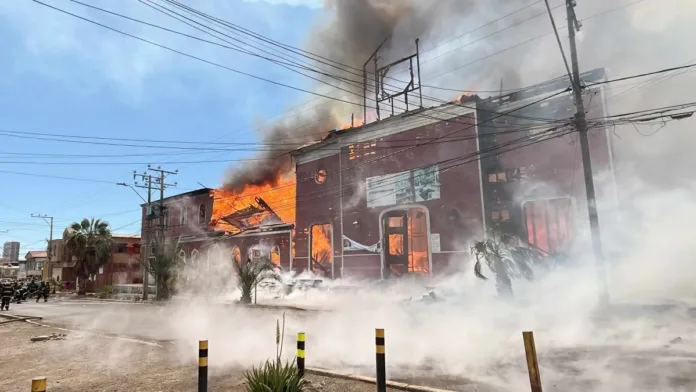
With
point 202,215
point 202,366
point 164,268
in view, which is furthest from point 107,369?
point 202,215

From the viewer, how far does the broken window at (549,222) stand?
16.0 metres

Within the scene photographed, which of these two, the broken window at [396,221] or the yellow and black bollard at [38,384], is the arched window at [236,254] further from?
the yellow and black bollard at [38,384]

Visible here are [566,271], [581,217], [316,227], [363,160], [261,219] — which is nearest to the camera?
[566,271]

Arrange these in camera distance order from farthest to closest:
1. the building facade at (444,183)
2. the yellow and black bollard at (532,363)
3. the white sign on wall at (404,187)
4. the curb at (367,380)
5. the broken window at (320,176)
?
the broken window at (320,176) → the white sign on wall at (404,187) → the building facade at (444,183) → the curb at (367,380) → the yellow and black bollard at (532,363)

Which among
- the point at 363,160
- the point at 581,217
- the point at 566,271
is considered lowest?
the point at 566,271

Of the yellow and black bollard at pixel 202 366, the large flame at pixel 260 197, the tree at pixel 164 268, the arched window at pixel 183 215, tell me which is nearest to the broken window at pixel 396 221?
the large flame at pixel 260 197

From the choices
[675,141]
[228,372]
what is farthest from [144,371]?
[675,141]

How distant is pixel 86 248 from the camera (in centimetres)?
3831

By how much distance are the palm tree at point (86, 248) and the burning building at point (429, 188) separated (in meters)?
17.0

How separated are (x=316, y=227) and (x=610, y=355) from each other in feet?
63.1

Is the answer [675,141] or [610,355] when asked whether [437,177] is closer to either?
[675,141]

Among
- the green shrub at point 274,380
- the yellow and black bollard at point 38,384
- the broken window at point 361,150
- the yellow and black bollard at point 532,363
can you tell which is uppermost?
the broken window at point 361,150

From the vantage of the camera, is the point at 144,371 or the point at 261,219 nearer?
the point at 144,371

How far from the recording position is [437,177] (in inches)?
781
